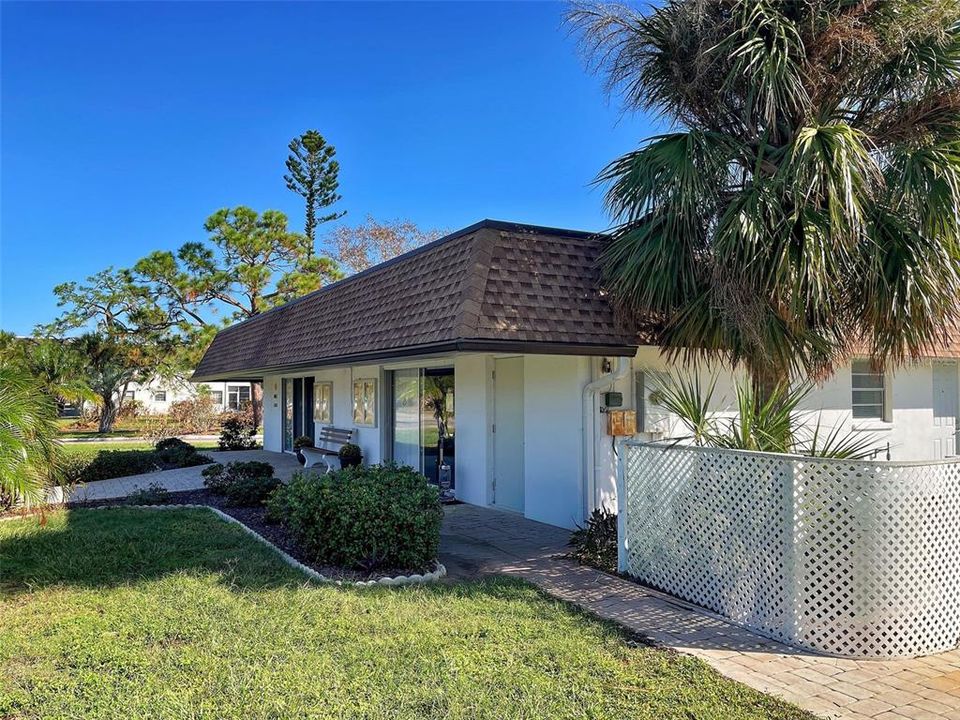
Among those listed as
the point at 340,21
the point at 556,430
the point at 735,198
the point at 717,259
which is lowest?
the point at 556,430

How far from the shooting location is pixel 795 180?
21.1ft

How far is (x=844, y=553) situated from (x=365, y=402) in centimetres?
1076

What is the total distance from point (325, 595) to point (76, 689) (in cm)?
211

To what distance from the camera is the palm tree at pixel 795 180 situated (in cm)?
644

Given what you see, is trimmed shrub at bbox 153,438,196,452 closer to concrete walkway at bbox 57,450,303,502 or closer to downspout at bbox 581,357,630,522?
concrete walkway at bbox 57,450,303,502

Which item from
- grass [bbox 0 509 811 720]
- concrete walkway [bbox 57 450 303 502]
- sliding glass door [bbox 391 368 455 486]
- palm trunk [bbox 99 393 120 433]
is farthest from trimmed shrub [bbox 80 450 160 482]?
palm trunk [bbox 99 393 120 433]

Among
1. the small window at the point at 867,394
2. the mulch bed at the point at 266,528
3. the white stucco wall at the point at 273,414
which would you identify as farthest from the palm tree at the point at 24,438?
the white stucco wall at the point at 273,414

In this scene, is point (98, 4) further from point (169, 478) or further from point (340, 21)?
point (169, 478)

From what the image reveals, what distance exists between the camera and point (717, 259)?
6.77 m

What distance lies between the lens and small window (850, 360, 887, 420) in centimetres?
1210

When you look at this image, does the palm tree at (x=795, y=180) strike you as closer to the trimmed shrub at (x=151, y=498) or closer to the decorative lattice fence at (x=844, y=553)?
the decorative lattice fence at (x=844, y=553)

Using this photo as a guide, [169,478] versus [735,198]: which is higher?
[735,198]

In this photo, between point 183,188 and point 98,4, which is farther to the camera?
point 183,188

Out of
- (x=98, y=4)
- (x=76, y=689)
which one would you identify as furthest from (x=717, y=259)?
(x=98, y=4)
